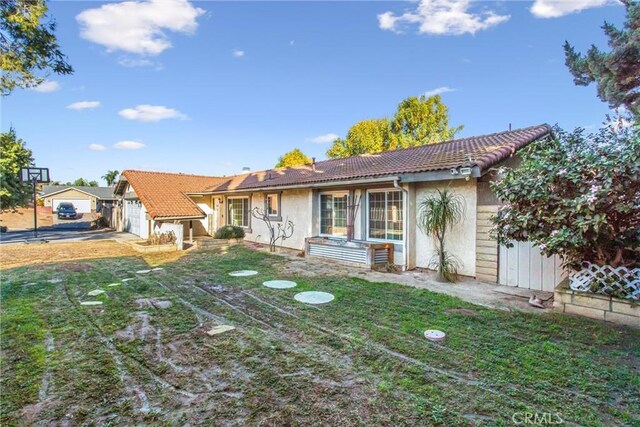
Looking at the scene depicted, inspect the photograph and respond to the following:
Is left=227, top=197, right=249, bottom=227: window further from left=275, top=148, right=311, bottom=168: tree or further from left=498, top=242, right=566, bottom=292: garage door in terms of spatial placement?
left=275, top=148, right=311, bottom=168: tree

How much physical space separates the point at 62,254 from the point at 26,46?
28.4ft

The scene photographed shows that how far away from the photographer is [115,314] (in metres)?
5.26

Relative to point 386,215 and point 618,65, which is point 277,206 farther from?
point 618,65

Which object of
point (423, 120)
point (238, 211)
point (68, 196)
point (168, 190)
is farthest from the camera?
point (68, 196)

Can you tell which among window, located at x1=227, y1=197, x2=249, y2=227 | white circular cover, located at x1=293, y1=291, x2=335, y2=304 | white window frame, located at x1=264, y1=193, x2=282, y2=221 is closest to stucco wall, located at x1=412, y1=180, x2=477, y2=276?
white circular cover, located at x1=293, y1=291, x2=335, y2=304

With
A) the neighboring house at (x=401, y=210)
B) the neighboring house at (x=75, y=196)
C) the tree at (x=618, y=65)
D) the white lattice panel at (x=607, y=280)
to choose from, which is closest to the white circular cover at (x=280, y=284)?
the neighboring house at (x=401, y=210)

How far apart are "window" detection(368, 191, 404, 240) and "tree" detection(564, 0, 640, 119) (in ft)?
31.4

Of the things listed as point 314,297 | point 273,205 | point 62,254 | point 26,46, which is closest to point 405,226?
point 314,297

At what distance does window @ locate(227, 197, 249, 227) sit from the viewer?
16.9 m

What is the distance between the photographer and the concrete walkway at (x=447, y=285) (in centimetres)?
601

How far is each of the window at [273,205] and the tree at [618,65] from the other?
543 inches

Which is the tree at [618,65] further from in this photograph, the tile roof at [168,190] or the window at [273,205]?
the tile roof at [168,190]

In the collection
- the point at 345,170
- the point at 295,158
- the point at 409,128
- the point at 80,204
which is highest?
the point at 409,128

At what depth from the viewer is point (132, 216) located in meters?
21.5
